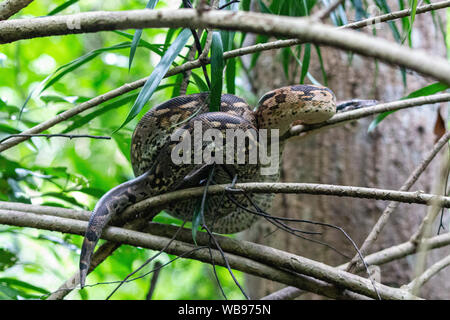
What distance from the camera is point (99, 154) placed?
5113 millimetres

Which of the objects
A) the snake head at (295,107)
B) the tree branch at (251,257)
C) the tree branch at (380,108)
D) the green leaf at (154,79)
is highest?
the snake head at (295,107)

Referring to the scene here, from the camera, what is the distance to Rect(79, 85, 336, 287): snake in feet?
5.75

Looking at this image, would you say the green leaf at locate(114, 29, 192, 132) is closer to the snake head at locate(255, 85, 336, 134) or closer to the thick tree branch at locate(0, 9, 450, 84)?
the thick tree branch at locate(0, 9, 450, 84)

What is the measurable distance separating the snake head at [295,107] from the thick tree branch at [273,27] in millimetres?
1270

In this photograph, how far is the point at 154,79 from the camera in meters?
1.46

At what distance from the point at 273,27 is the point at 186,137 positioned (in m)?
1.19

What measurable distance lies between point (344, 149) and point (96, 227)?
6.99ft

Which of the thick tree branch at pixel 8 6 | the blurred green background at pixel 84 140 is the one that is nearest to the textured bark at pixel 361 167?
the blurred green background at pixel 84 140

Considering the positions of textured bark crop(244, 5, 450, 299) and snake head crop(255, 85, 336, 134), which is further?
textured bark crop(244, 5, 450, 299)

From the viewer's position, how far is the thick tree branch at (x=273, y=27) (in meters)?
0.52

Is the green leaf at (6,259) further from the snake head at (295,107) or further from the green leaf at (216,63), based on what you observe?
the snake head at (295,107)

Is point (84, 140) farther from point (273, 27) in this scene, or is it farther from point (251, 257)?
point (273, 27)

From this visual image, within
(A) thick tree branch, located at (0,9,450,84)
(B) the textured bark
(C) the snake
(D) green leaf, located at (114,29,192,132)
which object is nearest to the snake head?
(C) the snake

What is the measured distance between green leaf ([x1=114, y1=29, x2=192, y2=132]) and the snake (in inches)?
10.7
